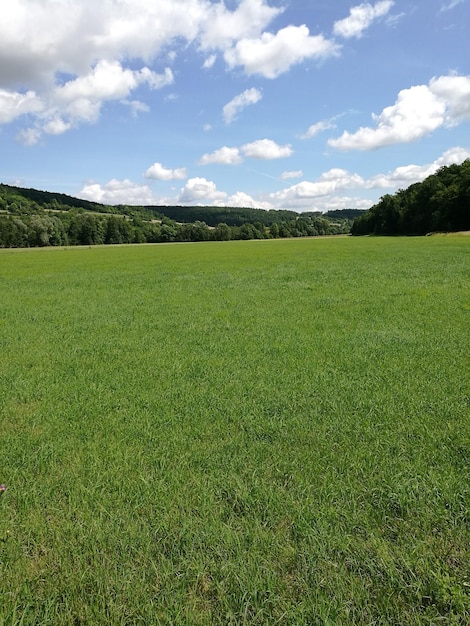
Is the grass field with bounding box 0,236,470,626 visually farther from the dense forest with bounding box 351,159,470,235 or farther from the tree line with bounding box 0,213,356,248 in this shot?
the tree line with bounding box 0,213,356,248

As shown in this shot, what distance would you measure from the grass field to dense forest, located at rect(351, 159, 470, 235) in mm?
98122

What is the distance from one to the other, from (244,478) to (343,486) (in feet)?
3.10

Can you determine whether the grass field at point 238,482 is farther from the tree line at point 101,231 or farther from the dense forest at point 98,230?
the dense forest at point 98,230

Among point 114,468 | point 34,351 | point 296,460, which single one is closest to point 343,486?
point 296,460

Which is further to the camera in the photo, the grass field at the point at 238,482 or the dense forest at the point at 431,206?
the dense forest at the point at 431,206

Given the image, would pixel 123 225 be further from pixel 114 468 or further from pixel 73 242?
pixel 114 468

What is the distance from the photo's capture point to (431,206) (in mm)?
96125

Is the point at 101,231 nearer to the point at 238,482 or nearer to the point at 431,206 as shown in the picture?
the point at 431,206

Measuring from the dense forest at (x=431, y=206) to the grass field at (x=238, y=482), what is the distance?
98122 mm

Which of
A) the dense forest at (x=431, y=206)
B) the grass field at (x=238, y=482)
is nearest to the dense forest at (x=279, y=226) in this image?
the dense forest at (x=431, y=206)

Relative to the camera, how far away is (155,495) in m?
3.42

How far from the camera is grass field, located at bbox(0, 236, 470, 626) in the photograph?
2.47 metres

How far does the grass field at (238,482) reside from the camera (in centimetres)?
247

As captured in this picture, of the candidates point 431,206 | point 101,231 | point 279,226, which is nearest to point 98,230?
point 101,231
